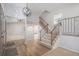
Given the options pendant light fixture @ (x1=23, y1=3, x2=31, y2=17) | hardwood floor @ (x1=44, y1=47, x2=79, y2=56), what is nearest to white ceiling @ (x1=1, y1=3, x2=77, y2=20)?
pendant light fixture @ (x1=23, y1=3, x2=31, y2=17)

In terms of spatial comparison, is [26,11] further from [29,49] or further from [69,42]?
[69,42]

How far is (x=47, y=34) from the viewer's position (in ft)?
5.71

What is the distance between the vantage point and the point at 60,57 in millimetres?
1730

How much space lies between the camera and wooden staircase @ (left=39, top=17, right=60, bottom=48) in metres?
1.72

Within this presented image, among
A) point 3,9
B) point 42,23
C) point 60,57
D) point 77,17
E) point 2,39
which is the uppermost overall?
point 3,9

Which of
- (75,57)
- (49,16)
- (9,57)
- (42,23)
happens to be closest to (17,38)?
(9,57)

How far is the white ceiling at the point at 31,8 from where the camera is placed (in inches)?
66.1

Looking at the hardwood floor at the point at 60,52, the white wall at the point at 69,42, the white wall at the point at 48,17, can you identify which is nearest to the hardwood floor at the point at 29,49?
the hardwood floor at the point at 60,52

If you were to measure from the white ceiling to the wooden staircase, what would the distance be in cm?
19

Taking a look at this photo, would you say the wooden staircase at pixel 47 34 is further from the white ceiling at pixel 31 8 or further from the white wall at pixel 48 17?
the white ceiling at pixel 31 8

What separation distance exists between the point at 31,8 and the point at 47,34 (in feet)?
1.97

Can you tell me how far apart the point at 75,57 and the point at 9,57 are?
1.28m

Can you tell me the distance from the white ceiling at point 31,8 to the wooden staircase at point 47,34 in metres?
0.19

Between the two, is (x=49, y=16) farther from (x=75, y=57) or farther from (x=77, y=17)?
(x=75, y=57)
